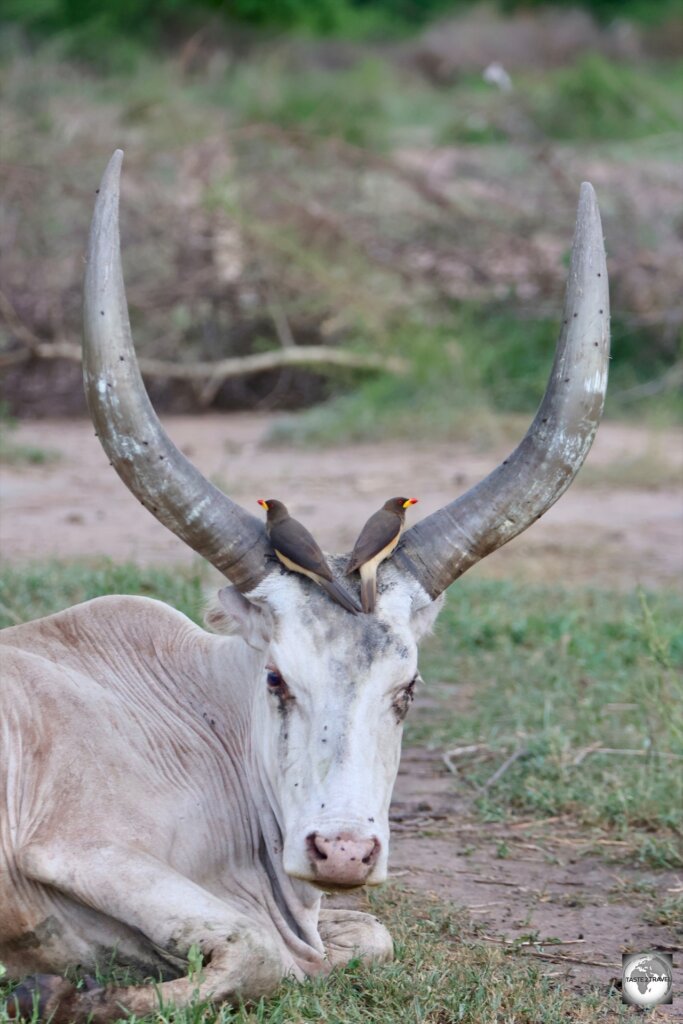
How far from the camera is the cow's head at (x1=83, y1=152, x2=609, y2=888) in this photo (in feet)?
12.0

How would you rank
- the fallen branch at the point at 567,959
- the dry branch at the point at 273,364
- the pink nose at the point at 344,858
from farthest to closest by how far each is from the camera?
1. the dry branch at the point at 273,364
2. the fallen branch at the point at 567,959
3. the pink nose at the point at 344,858

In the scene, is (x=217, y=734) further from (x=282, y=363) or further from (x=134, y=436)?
(x=282, y=363)

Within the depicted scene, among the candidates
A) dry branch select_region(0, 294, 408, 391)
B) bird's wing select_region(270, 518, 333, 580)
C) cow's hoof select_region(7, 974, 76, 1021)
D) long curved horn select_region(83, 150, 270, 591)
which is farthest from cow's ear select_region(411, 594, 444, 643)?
dry branch select_region(0, 294, 408, 391)

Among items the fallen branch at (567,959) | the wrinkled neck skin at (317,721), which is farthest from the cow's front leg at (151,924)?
the fallen branch at (567,959)

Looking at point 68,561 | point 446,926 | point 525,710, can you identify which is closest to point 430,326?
point 68,561

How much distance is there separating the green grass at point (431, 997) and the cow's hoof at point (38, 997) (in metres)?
0.08

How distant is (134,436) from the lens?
154 inches

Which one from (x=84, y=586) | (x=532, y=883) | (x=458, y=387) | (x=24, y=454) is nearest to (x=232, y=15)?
(x=458, y=387)

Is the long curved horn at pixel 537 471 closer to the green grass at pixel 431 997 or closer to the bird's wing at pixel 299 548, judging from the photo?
the bird's wing at pixel 299 548

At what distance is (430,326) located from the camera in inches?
508

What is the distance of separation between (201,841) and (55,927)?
1.46 ft

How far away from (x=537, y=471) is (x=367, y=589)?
60 centimetres

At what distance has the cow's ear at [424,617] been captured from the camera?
4.08 meters

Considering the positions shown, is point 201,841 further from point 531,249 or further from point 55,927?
point 531,249
